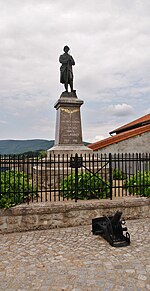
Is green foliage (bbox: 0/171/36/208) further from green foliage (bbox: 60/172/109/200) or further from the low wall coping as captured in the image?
green foliage (bbox: 60/172/109/200)

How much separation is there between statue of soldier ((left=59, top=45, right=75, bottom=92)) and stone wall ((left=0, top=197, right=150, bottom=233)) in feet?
20.2

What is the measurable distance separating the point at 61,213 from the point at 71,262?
6.35 feet

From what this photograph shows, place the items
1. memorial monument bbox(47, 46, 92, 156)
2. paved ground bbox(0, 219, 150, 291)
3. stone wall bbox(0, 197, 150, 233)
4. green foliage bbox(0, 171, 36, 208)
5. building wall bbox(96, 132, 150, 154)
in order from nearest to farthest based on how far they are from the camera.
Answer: paved ground bbox(0, 219, 150, 291) → stone wall bbox(0, 197, 150, 233) → green foliage bbox(0, 171, 36, 208) → memorial monument bbox(47, 46, 92, 156) → building wall bbox(96, 132, 150, 154)

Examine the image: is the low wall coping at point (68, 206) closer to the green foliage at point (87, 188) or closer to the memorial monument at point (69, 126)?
the green foliage at point (87, 188)

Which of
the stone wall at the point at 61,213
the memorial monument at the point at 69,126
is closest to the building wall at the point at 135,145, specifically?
the memorial monument at the point at 69,126

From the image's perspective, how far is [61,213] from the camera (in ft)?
18.9

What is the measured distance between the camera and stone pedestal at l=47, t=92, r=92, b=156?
32.0 ft

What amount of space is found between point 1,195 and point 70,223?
6.03 ft

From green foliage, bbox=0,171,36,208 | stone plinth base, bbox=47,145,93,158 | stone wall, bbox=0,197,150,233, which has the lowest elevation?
stone wall, bbox=0,197,150,233

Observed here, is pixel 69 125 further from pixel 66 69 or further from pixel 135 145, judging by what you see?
pixel 135 145

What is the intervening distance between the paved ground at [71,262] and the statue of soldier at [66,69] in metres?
7.22

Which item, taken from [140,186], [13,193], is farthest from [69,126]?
[13,193]

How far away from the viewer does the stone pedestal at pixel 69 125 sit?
9.77m

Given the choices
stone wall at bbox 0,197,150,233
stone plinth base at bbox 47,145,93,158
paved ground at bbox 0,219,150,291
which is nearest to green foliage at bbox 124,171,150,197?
stone wall at bbox 0,197,150,233
